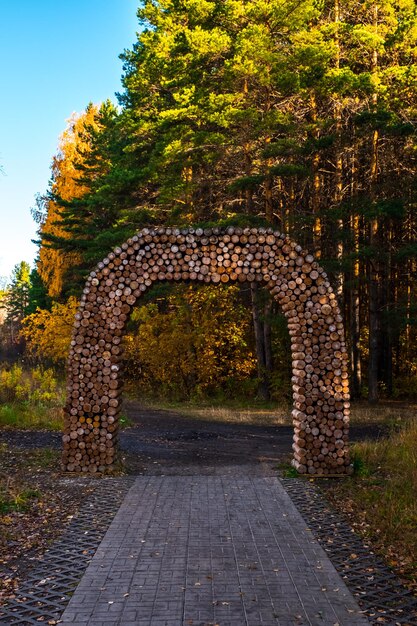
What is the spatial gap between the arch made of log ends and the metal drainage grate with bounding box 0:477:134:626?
6.15ft

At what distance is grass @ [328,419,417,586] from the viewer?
689 cm

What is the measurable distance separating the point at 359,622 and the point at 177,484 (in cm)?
518

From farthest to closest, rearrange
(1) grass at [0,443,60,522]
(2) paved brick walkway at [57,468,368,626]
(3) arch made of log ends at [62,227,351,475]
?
1. (3) arch made of log ends at [62,227,351,475]
2. (1) grass at [0,443,60,522]
3. (2) paved brick walkway at [57,468,368,626]

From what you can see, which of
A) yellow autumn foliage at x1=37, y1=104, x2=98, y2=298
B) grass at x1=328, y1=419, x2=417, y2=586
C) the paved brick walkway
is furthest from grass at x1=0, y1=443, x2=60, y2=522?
yellow autumn foliage at x1=37, y1=104, x2=98, y2=298

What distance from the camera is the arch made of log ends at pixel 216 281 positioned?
10477mm

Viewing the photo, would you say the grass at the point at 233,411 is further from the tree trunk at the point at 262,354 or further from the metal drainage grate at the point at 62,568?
the metal drainage grate at the point at 62,568

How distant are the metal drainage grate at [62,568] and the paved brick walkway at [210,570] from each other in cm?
12

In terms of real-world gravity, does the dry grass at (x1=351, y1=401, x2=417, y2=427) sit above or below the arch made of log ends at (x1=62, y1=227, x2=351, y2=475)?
below

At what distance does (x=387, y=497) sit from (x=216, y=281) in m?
4.34

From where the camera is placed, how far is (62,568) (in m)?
6.29

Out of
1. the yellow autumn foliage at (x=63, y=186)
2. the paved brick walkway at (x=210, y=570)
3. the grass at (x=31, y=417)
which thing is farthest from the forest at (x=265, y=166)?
the paved brick walkway at (x=210, y=570)

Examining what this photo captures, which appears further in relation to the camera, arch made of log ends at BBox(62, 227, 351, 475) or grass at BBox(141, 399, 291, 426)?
grass at BBox(141, 399, 291, 426)

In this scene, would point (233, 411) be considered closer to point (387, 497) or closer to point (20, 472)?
point (20, 472)

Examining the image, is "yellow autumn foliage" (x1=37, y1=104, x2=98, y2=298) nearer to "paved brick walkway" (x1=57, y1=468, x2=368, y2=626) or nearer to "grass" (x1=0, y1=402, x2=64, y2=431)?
"grass" (x1=0, y1=402, x2=64, y2=431)
